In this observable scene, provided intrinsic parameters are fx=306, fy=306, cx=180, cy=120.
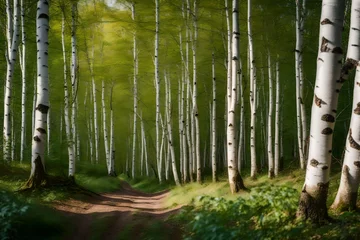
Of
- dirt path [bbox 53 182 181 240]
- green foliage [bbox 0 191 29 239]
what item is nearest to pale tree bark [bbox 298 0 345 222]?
dirt path [bbox 53 182 181 240]

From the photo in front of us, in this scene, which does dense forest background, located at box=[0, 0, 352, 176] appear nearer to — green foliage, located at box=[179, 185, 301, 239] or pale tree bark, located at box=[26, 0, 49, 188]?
pale tree bark, located at box=[26, 0, 49, 188]

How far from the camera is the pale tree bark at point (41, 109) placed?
8.36 m

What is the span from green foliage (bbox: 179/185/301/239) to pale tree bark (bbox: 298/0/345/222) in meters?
0.34

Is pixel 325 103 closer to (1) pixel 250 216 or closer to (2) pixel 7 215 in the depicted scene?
(1) pixel 250 216

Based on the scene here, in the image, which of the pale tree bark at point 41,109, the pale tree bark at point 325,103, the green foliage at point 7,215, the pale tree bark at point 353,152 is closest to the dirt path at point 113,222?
the pale tree bark at point 41,109

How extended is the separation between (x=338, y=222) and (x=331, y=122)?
4.61ft

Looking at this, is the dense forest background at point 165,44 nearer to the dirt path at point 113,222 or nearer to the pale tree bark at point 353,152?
the dirt path at point 113,222

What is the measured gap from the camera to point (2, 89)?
2125 centimetres

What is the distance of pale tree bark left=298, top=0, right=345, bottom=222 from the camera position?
4410mm

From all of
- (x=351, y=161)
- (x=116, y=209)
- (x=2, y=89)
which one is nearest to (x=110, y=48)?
(x=2, y=89)

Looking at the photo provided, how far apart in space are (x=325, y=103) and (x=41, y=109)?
7226 millimetres

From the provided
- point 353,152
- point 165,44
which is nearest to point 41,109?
point 353,152

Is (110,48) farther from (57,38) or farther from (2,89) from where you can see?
(2,89)

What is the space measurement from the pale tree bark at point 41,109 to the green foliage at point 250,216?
18.6 feet
